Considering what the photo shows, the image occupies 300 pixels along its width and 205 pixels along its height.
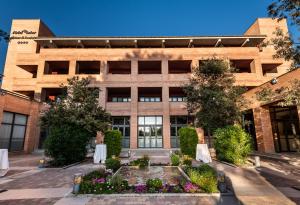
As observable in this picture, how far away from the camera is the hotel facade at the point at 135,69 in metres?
22.9

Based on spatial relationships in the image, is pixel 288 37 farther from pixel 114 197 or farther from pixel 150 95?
pixel 150 95

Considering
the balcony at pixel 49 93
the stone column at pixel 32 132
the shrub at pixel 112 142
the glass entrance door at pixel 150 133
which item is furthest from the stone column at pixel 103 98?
the shrub at pixel 112 142

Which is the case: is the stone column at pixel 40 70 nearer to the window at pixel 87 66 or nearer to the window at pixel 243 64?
the window at pixel 87 66

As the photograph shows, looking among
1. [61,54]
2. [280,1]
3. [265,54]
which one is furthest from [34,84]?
[265,54]

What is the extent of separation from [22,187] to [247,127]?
842 inches

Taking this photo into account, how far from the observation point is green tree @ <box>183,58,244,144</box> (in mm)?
13203

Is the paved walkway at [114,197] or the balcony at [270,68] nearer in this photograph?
the paved walkway at [114,197]

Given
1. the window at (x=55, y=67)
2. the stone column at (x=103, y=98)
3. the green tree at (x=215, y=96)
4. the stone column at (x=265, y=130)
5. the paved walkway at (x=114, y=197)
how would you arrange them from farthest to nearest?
the window at (x=55, y=67) → the stone column at (x=103, y=98) → the stone column at (x=265, y=130) → the green tree at (x=215, y=96) → the paved walkway at (x=114, y=197)

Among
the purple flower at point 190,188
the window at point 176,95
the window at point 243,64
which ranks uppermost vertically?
the window at point 243,64

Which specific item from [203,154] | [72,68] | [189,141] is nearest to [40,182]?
[203,154]

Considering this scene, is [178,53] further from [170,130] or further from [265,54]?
[265,54]

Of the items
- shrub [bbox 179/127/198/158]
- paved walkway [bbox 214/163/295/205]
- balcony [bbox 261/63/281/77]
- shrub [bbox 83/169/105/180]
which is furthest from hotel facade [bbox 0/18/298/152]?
paved walkway [bbox 214/163/295/205]

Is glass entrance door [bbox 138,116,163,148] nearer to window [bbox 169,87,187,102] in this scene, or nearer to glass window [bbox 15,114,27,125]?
window [bbox 169,87,187,102]

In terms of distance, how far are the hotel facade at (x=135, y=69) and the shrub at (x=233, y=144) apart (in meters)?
9.68
